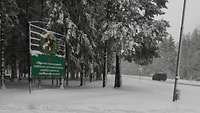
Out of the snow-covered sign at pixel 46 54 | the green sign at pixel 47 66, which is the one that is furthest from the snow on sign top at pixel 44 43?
the green sign at pixel 47 66

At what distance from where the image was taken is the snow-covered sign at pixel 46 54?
1970 cm

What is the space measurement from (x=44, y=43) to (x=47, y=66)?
1.34 metres

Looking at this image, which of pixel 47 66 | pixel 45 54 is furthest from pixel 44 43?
pixel 47 66

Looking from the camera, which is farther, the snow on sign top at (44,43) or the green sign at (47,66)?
the snow on sign top at (44,43)

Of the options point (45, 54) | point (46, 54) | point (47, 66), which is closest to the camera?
point (45, 54)

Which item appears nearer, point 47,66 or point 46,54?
point 46,54

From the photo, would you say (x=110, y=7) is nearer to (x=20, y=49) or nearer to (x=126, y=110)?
(x=20, y=49)

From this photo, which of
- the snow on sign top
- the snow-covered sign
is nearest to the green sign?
the snow-covered sign

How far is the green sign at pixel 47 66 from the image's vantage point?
64.6 ft

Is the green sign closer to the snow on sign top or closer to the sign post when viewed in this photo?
the sign post

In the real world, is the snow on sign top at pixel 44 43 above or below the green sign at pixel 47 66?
above

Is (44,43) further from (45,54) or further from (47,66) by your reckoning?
(47,66)

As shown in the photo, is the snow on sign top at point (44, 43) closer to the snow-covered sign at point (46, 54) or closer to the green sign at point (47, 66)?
the snow-covered sign at point (46, 54)

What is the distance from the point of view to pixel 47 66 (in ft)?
68.0
